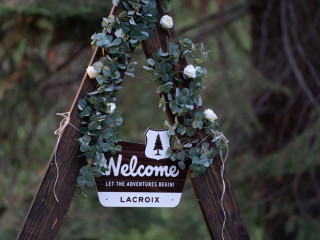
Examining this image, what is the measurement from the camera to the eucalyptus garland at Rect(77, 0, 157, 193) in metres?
1.60

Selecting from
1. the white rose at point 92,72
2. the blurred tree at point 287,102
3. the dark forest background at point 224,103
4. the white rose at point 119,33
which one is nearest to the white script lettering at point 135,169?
the white rose at point 92,72

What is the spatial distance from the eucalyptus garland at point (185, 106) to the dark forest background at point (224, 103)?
1.69 m

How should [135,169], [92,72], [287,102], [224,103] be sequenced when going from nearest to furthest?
[92,72] → [135,169] → [224,103] → [287,102]

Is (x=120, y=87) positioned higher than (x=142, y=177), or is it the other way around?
(x=120, y=87)

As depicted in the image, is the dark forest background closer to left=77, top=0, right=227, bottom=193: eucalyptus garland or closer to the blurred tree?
the blurred tree

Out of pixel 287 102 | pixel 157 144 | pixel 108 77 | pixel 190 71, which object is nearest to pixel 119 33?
pixel 108 77

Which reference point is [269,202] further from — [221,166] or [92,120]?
[92,120]

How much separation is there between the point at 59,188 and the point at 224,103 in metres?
2.56

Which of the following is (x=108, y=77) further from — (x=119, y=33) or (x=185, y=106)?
(x=185, y=106)

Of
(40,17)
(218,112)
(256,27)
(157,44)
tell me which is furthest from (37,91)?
(157,44)

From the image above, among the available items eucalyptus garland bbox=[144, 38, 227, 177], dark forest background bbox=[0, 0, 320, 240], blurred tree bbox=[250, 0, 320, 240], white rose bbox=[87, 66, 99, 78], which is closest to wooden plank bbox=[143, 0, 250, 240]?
eucalyptus garland bbox=[144, 38, 227, 177]

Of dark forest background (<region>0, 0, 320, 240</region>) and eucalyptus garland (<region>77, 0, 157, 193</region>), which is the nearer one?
eucalyptus garland (<region>77, 0, 157, 193</region>)

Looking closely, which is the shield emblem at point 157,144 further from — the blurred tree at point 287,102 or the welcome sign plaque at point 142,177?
the blurred tree at point 287,102

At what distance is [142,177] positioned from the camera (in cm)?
171
